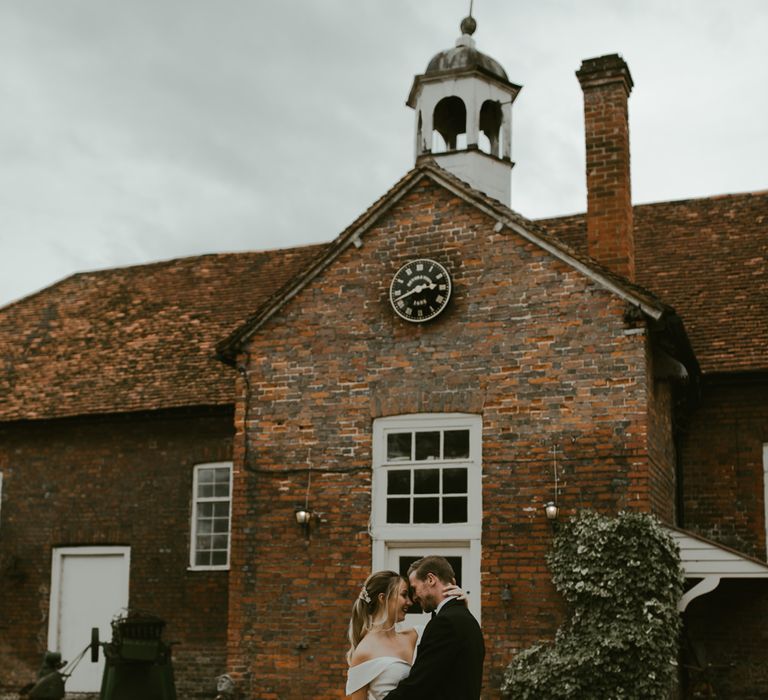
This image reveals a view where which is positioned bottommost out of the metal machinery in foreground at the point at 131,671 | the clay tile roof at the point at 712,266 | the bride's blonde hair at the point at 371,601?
the metal machinery in foreground at the point at 131,671

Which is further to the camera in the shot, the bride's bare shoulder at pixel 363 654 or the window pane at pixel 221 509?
the window pane at pixel 221 509

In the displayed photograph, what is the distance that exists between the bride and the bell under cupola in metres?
10.1

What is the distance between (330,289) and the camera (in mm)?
13977

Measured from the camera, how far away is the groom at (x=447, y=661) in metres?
5.23

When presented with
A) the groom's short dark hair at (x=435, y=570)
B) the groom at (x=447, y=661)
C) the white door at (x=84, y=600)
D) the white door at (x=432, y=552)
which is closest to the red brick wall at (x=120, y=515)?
the white door at (x=84, y=600)

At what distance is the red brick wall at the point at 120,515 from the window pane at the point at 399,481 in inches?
180

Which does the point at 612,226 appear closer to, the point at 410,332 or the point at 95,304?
the point at 410,332

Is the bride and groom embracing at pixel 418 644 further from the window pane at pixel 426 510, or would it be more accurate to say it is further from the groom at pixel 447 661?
the window pane at pixel 426 510

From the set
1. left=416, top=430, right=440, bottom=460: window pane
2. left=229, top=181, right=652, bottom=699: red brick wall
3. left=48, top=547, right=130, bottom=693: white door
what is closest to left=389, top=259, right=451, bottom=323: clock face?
left=229, top=181, right=652, bottom=699: red brick wall

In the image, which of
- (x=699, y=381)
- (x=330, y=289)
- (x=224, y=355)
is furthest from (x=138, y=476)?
(x=699, y=381)

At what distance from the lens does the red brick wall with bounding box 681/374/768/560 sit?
14375 millimetres

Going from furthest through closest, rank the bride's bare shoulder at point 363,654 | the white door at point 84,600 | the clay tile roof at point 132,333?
the clay tile roof at point 132,333 → the white door at point 84,600 → the bride's bare shoulder at point 363,654

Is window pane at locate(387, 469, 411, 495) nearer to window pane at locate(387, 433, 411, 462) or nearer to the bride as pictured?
window pane at locate(387, 433, 411, 462)

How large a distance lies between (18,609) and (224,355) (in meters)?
6.74
